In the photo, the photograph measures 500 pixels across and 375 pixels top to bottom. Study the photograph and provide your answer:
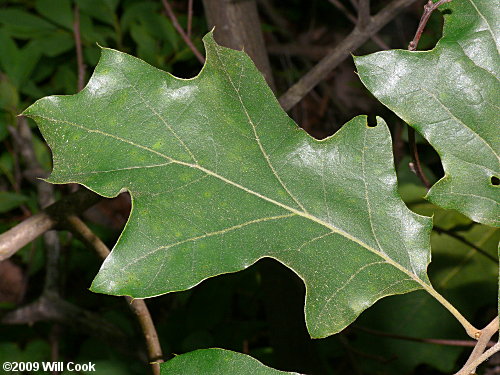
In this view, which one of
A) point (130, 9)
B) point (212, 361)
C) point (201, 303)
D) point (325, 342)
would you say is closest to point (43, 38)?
point (130, 9)

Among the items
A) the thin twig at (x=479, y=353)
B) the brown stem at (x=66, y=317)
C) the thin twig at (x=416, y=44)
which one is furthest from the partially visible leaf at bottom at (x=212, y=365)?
the brown stem at (x=66, y=317)

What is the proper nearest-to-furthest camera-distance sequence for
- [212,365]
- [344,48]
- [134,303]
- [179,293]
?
[212,365] → [134,303] → [344,48] → [179,293]

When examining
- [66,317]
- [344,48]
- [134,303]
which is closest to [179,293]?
[66,317]

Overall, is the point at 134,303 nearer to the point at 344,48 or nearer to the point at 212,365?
the point at 212,365

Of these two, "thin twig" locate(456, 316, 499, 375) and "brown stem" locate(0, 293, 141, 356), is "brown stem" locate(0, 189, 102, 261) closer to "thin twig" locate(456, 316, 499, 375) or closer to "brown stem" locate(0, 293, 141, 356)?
"brown stem" locate(0, 293, 141, 356)

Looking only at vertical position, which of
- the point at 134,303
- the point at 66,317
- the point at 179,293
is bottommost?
the point at 179,293

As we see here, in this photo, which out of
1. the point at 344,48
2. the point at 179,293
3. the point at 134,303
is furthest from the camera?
the point at 179,293
